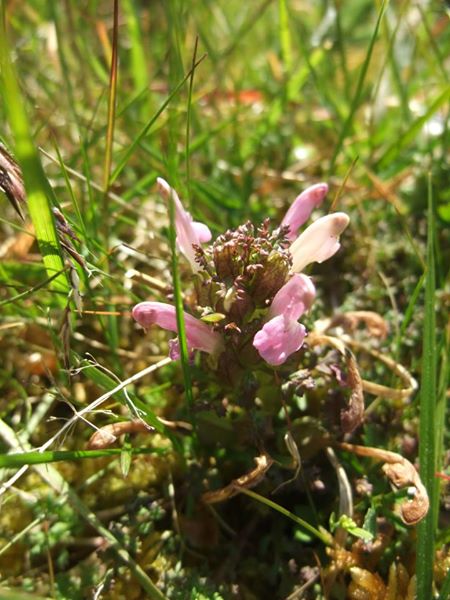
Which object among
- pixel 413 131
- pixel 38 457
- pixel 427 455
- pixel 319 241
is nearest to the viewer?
pixel 38 457

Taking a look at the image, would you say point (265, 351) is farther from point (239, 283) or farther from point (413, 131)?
point (413, 131)

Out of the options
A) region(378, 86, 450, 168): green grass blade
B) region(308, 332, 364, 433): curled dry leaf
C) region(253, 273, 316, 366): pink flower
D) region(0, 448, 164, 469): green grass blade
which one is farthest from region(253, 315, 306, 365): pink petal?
region(378, 86, 450, 168): green grass blade

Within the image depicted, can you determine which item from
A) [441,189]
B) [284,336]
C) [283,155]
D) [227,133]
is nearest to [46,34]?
[227,133]

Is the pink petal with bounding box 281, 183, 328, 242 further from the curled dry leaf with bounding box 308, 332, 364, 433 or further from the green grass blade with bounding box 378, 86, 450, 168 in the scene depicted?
the green grass blade with bounding box 378, 86, 450, 168

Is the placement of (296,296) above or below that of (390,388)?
above

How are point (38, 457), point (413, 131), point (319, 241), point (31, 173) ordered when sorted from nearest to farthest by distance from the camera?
point (31, 173)
point (38, 457)
point (319, 241)
point (413, 131)

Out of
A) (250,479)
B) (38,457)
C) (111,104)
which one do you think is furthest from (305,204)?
(38,457)

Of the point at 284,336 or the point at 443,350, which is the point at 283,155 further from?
the point at 284,336
